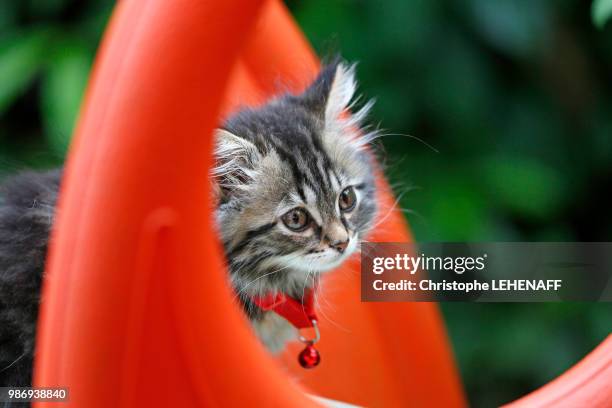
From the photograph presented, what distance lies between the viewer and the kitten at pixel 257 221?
69 cm

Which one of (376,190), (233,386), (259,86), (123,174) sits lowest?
(233,386)

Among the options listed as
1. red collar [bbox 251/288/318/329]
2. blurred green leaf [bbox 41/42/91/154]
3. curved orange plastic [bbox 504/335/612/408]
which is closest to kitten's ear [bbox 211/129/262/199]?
red collar [bbox 251/288/318/329]

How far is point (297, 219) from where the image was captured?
0.71 m

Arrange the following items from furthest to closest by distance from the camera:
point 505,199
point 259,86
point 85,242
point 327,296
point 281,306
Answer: point 505,199 → point 259,86 → point 327,296 → point 281,306 → point 85,242

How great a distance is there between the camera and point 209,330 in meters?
0.49

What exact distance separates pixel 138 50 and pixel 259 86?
528mm

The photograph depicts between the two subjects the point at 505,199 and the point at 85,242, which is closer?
the point at 85,242

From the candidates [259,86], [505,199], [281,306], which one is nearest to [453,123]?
[505,199]

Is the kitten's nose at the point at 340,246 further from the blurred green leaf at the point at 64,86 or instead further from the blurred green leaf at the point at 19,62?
the blurred green leaf at the point at 19,62

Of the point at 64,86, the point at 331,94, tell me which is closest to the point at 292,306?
the point at 331,94

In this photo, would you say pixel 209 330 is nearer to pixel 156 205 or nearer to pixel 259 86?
pixel 156 205

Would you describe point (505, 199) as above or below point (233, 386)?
above

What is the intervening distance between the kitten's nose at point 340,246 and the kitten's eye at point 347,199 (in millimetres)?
41

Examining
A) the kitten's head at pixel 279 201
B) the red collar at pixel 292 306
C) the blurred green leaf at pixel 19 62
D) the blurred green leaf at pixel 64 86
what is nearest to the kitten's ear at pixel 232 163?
the kitten's head at pixel 279 201
